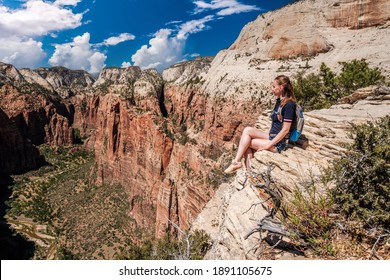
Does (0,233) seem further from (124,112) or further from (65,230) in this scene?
(124,112)

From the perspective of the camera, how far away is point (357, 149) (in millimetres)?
6254

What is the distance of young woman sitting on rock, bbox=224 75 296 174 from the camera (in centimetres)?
801

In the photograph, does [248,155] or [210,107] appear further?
[210,107]

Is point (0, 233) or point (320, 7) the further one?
point (0, 233)

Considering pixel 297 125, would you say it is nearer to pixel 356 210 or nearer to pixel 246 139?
pixel 246 139

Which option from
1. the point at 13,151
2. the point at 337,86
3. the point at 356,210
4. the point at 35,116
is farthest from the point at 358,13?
the point at 35,116

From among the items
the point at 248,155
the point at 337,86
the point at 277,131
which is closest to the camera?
the point at 277,131

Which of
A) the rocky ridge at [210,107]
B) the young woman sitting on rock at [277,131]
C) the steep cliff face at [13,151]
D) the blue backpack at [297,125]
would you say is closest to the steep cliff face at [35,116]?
the steep cliff face at [13,151]

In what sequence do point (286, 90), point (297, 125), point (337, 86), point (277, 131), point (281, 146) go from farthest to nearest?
point (337, 86), point (281, 146), point (277, 131), point (286, 90), point (297, 125)

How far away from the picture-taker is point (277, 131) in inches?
335

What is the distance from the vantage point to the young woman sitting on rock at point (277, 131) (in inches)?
315
